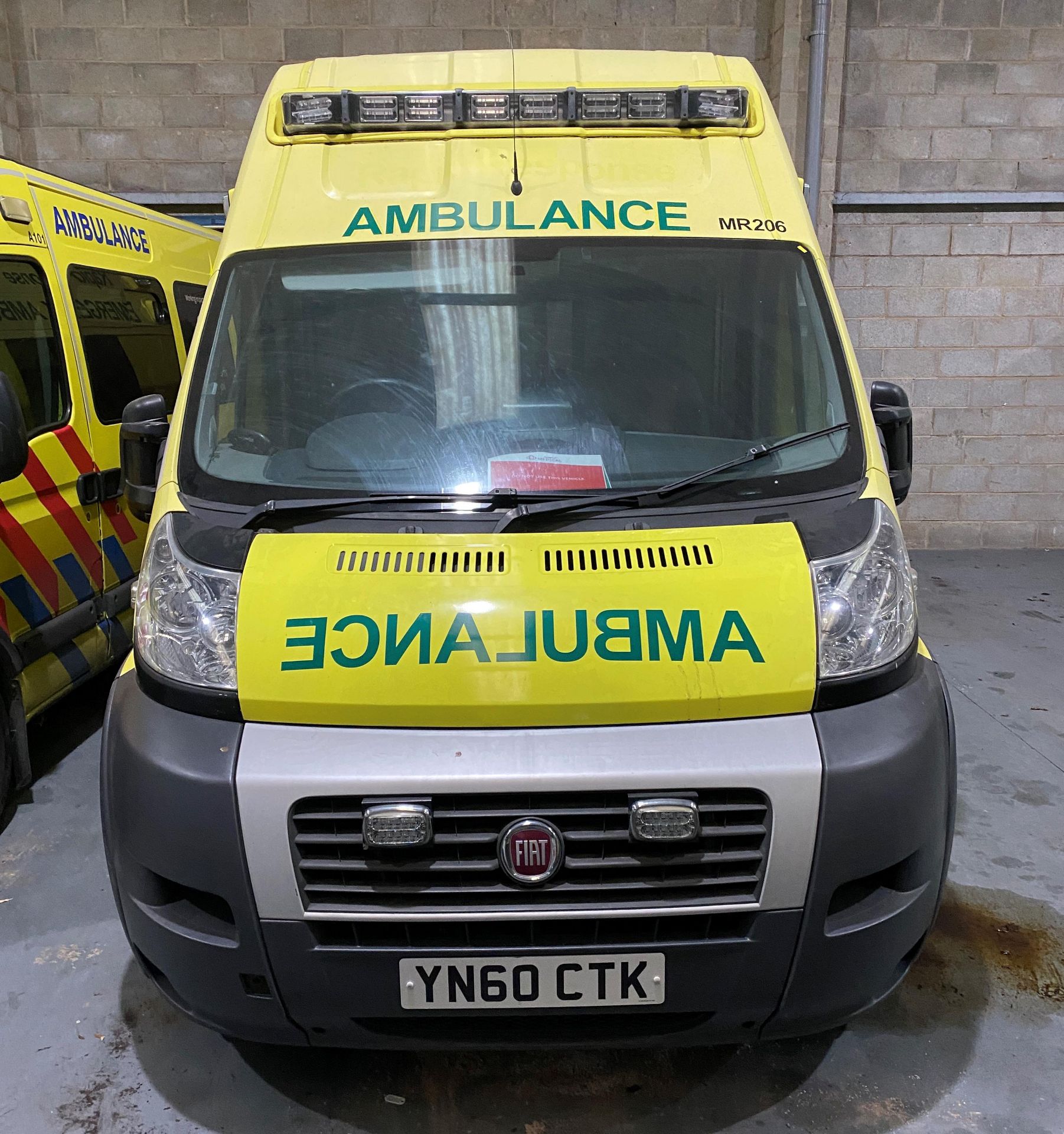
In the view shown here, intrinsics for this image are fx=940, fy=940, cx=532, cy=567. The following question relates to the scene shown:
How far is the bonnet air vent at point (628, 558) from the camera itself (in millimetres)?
1955

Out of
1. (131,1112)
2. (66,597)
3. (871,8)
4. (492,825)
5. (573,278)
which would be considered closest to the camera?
(492,825)

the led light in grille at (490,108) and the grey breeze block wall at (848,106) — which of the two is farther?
the grey breeze block wall at (848,106)

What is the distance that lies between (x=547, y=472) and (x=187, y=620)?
2.87 feet

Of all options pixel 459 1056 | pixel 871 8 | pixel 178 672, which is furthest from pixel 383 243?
pixel 871 8

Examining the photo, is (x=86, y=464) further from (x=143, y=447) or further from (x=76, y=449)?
(x=143, y=447)

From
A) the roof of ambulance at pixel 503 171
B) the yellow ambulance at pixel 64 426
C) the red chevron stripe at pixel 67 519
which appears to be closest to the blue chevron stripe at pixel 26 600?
the yellow ambulance at pixel 64 426

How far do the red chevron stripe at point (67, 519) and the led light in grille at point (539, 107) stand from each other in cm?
228

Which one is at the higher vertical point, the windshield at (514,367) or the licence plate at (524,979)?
the windshield at (514,367)

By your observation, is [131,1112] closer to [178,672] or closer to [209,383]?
[178,672]

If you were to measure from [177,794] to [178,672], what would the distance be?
26 centimetres

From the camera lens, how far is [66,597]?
3836mm

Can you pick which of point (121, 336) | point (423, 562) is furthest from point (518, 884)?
point (121, 336)

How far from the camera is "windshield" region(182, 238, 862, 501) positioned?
2.30m

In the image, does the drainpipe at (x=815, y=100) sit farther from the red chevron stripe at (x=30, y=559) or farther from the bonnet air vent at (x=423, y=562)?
the bonnet air vent at (x=423, y=562)
